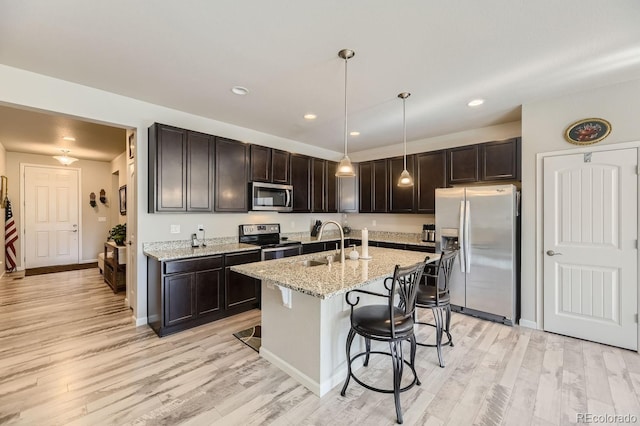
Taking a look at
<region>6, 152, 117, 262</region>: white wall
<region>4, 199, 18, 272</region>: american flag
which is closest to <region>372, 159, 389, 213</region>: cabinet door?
<region>6, 152, 117, 262</region>: white wall

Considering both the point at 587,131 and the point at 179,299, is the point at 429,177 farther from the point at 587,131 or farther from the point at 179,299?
the point at 179,299

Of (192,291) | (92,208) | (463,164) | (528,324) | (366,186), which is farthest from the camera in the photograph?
(92,208)

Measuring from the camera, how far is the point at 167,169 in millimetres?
3334

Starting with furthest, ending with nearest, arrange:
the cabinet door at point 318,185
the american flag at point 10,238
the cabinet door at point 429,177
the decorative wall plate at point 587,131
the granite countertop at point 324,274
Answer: the american flag at point 10,238 → the cabinet door at point 318,185 → the cabinet door at point 429,177 → the decorative wall plate at point 587,131 → the granite countertop at point 324,274

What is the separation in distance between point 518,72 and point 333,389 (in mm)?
3243

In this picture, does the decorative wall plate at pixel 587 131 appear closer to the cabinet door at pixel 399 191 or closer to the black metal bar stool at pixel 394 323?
the cabinet door at pixel 399 191

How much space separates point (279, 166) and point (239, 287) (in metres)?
1.96

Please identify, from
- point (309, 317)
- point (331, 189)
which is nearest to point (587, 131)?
point (309, 317)

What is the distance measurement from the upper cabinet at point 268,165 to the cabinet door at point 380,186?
168 cm

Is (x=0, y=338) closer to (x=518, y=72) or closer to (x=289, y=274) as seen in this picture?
(x=289, y=274)

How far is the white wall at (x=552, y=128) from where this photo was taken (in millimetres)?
2818

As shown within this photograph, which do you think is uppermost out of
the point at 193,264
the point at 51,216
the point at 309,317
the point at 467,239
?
the point at 51,216

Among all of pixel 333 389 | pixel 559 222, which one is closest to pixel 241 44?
pixel 333 389

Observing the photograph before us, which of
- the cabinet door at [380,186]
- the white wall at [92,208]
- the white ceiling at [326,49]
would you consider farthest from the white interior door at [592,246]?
the white wall at [92,208]
